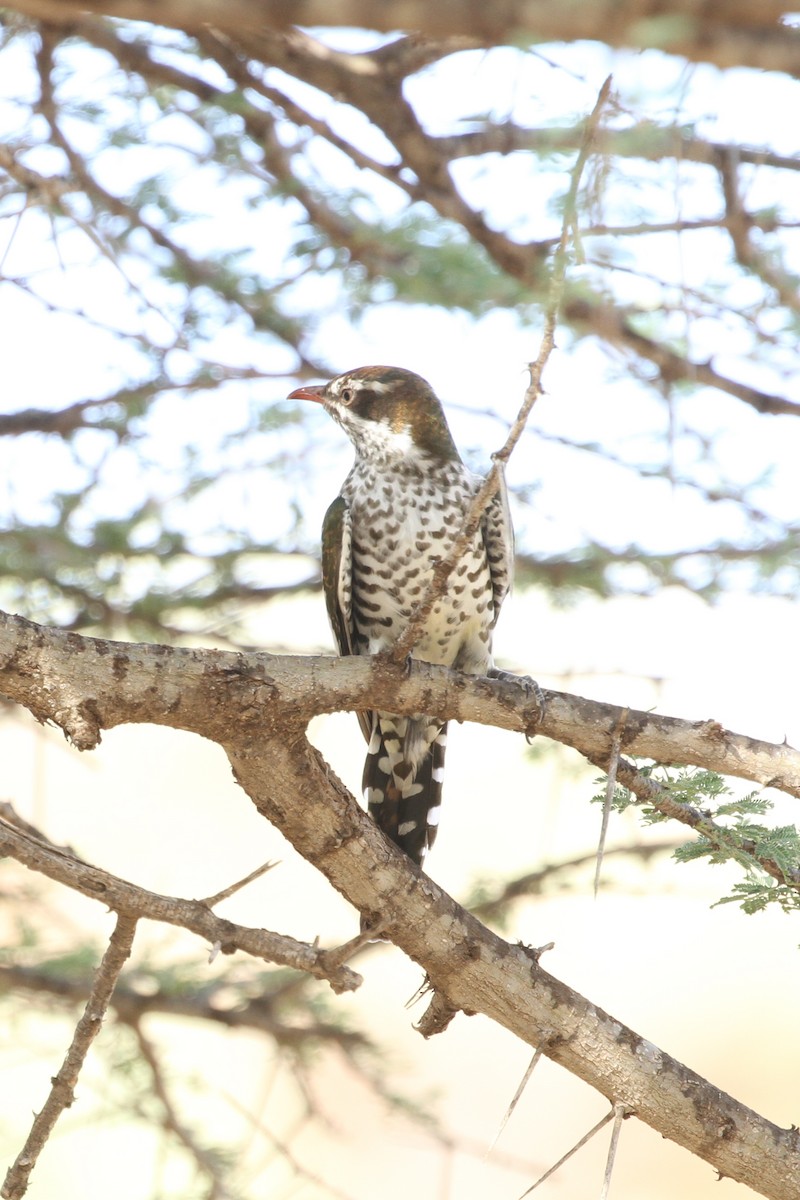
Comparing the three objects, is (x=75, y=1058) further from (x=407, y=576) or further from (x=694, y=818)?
(x=407, y=576)

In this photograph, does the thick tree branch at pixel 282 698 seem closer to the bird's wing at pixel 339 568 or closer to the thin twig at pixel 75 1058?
the thin twig at pixel 75 1058

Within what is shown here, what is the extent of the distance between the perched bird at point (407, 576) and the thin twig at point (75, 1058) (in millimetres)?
1840

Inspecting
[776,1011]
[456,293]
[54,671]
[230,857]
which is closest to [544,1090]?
[776,1011]

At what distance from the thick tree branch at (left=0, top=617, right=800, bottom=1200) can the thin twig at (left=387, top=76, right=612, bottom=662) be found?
0.90 feet

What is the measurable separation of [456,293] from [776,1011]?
8221mm

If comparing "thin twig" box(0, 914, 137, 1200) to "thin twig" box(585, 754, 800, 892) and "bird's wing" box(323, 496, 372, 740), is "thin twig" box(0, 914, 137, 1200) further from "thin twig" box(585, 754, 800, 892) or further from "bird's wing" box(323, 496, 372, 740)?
"bird's wing" box(323, 496, 372, 740)

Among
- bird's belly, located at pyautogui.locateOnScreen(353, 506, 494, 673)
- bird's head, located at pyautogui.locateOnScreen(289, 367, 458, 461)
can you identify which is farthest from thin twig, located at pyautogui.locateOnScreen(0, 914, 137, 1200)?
bird's head, located at pyautogui.locateOnScreen(289, 367, 458, 461)

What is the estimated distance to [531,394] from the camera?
2.21m

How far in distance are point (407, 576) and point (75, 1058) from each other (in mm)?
2232

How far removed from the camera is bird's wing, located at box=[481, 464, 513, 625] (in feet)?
15.8

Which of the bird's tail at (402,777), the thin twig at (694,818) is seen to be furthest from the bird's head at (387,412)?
the thin twig at (694,818)

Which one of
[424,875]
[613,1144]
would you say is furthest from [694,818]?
[613,1144]

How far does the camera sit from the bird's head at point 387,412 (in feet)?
16.3

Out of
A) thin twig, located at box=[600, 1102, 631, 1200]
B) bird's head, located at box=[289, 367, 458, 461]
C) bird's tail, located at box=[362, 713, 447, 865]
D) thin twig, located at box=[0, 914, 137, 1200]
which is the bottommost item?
thin twig, located at box=[0, 914, 137, 1200]
